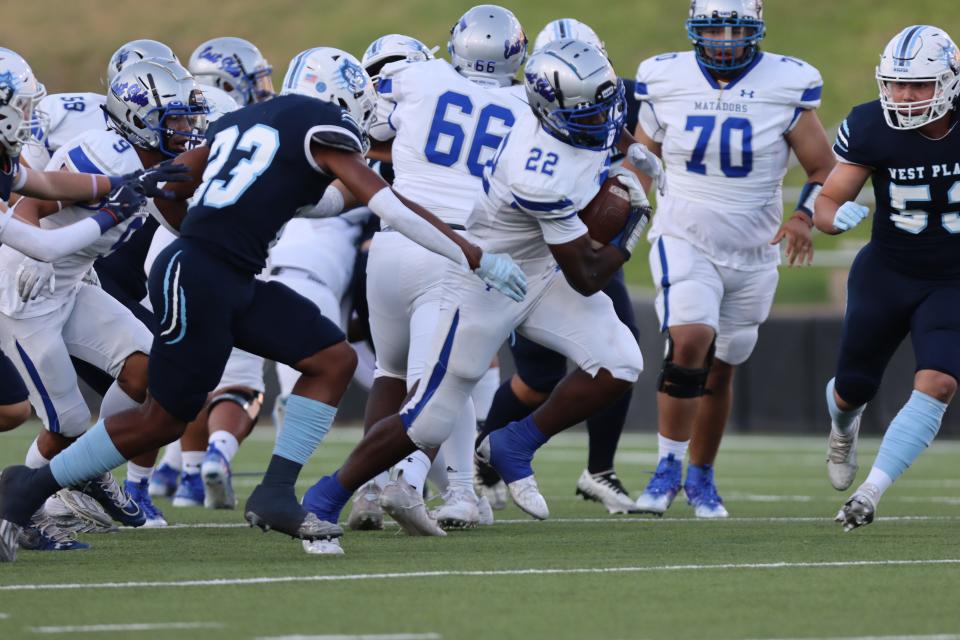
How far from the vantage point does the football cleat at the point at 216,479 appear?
7.56m

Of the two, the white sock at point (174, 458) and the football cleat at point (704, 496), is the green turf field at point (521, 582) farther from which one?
the white sock at point (174, 458)

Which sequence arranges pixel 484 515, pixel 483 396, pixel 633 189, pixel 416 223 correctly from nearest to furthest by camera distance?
1. pixel 416 223
2. pixel 633 189
3. pixel 484 515
4. pixel 483 396

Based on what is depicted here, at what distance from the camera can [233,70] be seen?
891 cm

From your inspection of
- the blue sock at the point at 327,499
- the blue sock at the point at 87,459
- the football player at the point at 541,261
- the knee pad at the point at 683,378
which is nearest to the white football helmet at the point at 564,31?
the knee pad at the point at 683,378

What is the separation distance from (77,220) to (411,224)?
5.17ft

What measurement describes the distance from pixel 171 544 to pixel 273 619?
6.44 feet

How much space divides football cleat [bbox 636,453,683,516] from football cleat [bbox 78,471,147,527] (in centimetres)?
205

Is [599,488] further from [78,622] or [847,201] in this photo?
[78,622]

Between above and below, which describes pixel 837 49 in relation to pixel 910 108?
below

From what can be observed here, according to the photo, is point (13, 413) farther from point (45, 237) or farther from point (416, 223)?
point (416, 223)

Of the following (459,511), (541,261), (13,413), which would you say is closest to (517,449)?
(459,511)

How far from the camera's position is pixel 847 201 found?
21.0 ft

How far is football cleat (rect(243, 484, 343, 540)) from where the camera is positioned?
5477 mm

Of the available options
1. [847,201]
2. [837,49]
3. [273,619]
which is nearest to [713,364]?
[847,201]
